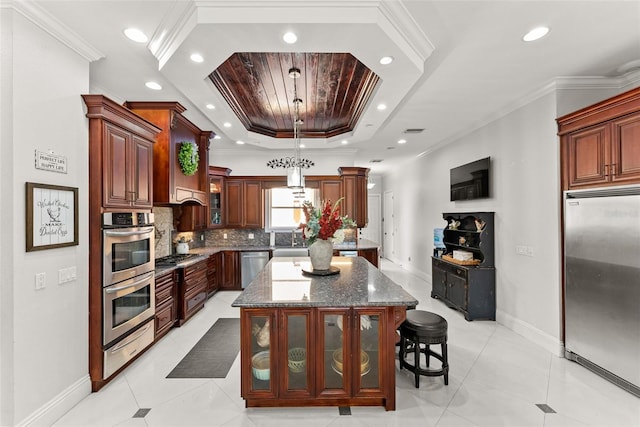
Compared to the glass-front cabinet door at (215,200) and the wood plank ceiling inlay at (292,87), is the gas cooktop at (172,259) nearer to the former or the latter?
the glass-front cabinet door at (215,200)

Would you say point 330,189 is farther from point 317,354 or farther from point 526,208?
point 317,354

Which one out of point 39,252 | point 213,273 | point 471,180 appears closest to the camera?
point 39,252

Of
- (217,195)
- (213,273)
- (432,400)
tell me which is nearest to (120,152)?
(213,273)

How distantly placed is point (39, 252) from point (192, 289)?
93.9 inches

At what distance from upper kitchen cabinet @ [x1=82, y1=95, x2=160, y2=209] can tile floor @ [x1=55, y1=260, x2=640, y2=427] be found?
63.9 inches

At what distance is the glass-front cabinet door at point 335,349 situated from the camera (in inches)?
86.9

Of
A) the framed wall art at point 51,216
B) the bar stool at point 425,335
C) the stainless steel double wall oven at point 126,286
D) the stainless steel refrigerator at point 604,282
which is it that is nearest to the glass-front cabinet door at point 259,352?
the bar stool at point 425,335

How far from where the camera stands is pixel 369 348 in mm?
2236

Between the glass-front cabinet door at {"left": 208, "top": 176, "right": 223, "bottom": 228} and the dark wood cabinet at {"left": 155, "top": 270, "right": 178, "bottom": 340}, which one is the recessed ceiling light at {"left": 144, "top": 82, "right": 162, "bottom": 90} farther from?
the glass-front cabinet door at {"left": 208, "top": 176, "right": 223, "bottom": 228}

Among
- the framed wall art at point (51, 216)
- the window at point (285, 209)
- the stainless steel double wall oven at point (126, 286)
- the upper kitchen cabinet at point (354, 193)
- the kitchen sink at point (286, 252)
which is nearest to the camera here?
the framed wall art at point (51, 216)

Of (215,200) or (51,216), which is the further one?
(215,200)

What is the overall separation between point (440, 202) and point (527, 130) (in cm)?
254

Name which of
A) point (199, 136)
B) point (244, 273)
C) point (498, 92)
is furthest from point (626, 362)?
point (199, 136)

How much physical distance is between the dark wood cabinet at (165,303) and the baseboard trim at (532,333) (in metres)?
4.39
